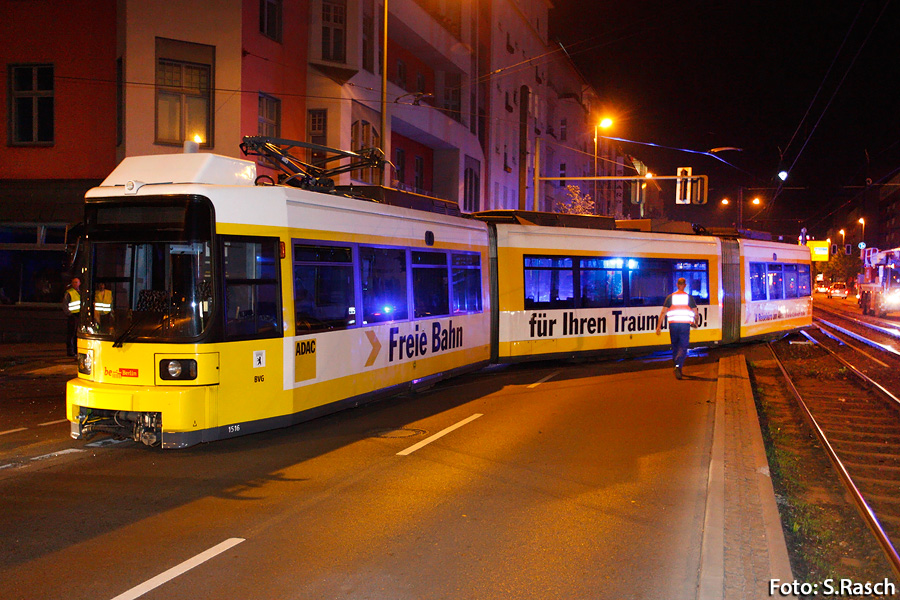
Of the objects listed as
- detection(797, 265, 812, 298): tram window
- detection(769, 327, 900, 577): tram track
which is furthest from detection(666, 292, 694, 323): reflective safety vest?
detection(797, 265, 812, 298): tram window

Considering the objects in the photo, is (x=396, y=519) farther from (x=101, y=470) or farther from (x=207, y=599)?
(x=101, y=470)

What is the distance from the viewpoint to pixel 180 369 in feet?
24.8

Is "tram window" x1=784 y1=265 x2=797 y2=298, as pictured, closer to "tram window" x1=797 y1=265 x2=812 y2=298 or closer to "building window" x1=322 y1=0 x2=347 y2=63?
"tram window" x1=797 y1=265 x2=812 y2=298

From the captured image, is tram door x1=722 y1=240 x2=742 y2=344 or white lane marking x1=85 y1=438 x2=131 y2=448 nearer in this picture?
white lane marking x1=85 y1=438 x2=131 y2=448

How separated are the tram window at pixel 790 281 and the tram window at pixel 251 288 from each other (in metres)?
19.8

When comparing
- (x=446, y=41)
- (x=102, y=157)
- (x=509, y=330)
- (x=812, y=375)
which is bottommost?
(x=812, y=375)

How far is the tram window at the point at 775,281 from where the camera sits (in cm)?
2228

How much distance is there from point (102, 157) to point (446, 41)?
1484 cm

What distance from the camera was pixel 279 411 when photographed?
8.38 metres

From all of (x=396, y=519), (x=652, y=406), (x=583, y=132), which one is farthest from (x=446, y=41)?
(x=583, y=132)

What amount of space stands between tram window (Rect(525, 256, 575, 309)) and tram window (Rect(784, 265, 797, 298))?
35.8 feet

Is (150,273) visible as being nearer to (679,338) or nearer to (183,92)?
(679,338)

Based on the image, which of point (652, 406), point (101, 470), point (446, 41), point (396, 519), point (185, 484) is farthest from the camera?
point (446, 41)

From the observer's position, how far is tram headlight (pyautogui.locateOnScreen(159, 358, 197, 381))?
7.57 m
